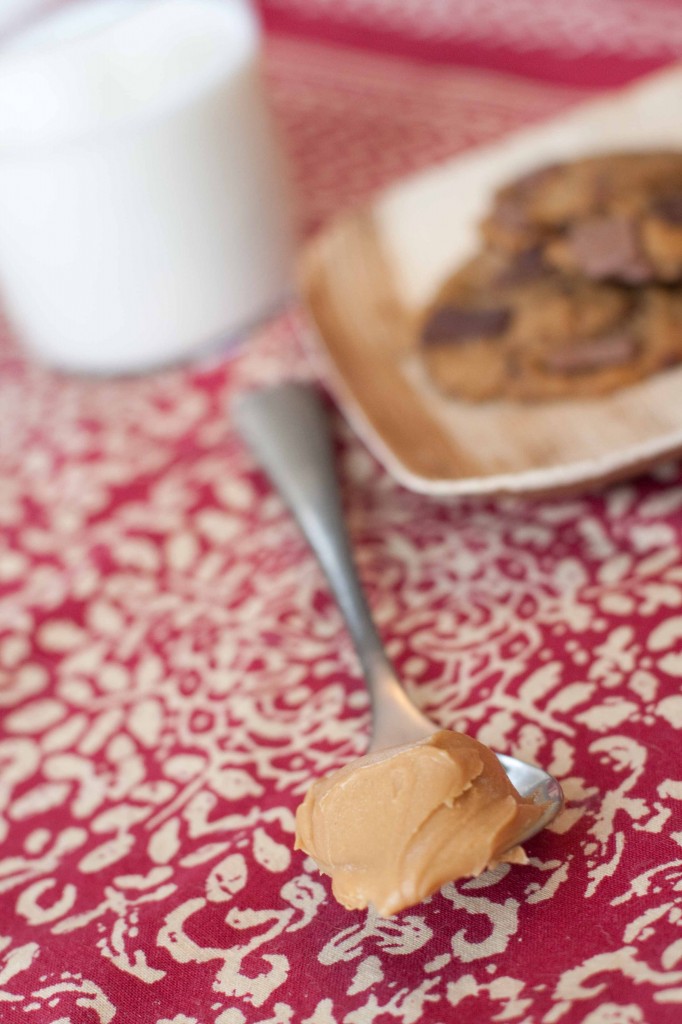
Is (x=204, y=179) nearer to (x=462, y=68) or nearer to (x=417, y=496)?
(x=417, y=496)

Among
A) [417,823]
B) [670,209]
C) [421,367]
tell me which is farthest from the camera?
[421,367]

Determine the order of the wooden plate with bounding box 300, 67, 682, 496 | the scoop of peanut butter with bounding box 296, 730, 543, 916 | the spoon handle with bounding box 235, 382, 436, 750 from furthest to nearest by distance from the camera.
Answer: the wooden plate with bounding box 300, 67, 682, 496 → the spoon handle with bounding box 235, 382, 436, 750 → the scoop of peanut butter with bounding box 296, 730, 543, 916

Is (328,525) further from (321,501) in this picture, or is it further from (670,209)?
(670,209)

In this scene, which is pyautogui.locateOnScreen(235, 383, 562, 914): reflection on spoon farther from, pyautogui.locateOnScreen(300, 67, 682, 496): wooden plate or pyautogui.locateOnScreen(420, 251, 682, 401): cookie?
pyautogui.locateOnScreen(420, 251, 682, 401): cookie

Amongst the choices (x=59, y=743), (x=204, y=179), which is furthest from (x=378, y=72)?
(x=59, y=743)

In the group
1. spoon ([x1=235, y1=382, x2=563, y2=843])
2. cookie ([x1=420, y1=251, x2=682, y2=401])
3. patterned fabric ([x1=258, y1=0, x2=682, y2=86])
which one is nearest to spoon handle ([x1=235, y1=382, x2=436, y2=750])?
spoon ([x1=235, y1=382, x2=563, y2=843])

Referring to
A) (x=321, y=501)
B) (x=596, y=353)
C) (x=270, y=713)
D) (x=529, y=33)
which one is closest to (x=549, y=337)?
(x=596, y=353)
